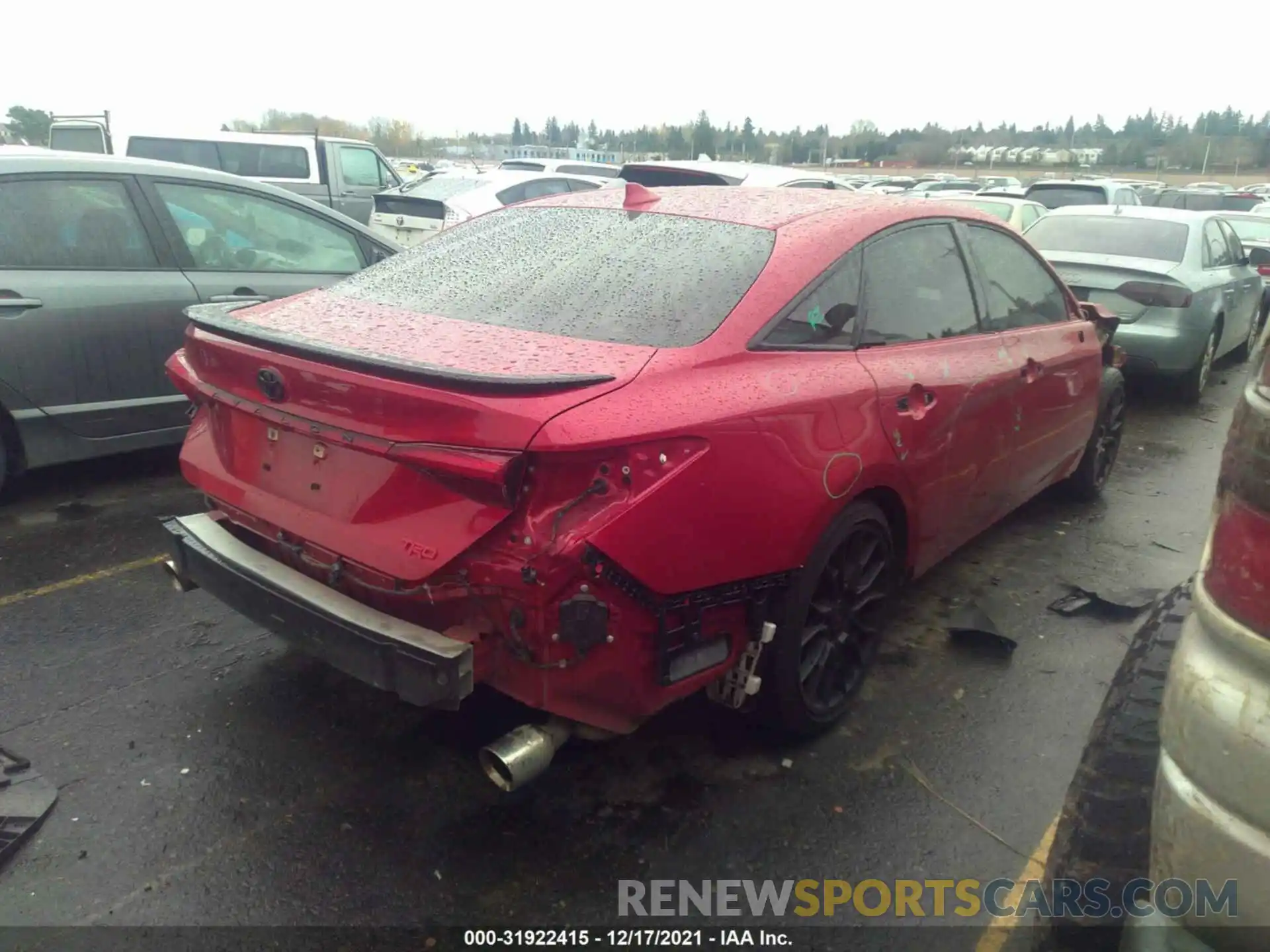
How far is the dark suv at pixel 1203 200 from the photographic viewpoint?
73.3 ft

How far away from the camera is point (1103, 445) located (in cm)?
530

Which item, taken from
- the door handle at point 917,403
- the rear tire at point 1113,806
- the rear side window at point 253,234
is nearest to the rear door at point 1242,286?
the door handle at point 917,403

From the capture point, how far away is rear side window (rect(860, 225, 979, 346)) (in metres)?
3.15

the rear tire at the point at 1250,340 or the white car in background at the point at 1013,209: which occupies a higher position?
the white car in background at the point at 1013,209

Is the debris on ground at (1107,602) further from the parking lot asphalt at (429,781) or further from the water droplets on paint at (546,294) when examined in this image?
the water droplets on paint at (546,294)

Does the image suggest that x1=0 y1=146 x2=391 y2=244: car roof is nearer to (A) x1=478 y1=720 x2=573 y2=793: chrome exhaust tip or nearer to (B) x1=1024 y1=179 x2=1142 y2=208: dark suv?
(A) x1=478 y1=720 x2=573 y2=793: chrome exhaust tip

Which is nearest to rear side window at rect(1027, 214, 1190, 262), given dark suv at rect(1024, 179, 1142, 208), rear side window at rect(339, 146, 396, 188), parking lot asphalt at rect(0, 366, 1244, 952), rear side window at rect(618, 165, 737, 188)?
rear side window at rect(618, 165, 737, 188)

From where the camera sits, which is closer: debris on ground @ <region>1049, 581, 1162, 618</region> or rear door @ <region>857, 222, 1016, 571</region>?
rear door @ <region>857, 222, 1016, 571</region>

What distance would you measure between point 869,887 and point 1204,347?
6.68 meters

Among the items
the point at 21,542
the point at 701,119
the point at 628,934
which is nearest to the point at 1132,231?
the point at 628,934

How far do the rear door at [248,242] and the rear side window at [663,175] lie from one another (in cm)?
292

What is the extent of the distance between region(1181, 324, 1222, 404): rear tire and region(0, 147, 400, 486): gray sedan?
6.86 m

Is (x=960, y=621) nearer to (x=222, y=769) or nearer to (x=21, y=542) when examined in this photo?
(x=222, y=769)

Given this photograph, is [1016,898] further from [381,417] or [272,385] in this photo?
[272,385]
